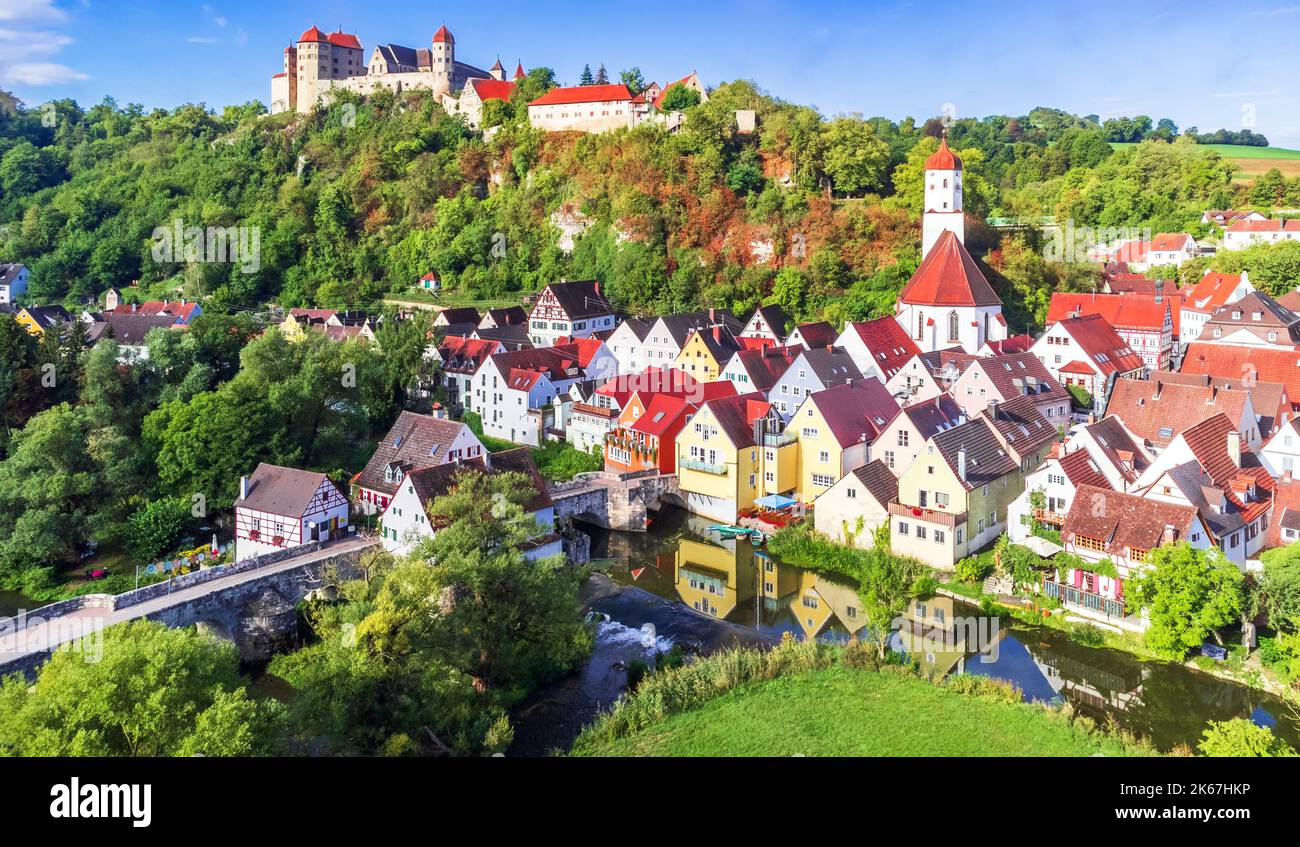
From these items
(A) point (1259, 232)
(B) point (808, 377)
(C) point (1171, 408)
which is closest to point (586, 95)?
(B) point (808, 377)

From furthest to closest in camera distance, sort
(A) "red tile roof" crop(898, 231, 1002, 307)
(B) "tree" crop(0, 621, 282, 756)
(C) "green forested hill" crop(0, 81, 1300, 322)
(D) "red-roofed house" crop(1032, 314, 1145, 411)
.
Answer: (C) "green forested hill" crop(0, 81, 1300, 322) < (A) "red tile roof" crop(898, 231, 1002, 307) < (D) "red-roofed house" crop(1032, 314, 1145, 411) < (B) "tree" crop(0, 621, 282, 756)

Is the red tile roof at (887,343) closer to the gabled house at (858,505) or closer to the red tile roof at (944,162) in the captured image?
the red tile roof at (944,162)

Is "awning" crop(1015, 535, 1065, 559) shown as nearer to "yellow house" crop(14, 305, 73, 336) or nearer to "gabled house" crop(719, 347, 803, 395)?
"gabled house" crop(719, 347, 803, 395)

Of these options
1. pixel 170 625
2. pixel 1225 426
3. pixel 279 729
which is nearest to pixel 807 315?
pixel 1225 426

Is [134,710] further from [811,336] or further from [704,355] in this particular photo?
[811,336]

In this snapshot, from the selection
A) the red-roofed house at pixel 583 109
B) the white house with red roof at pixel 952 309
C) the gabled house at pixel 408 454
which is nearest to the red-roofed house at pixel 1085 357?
the white house with red roof at pixel 952 309

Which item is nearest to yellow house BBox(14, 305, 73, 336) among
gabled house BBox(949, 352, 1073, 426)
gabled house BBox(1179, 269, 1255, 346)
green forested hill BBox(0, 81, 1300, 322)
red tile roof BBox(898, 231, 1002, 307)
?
green forested hill BBox(0, 81, 1300, 322)
